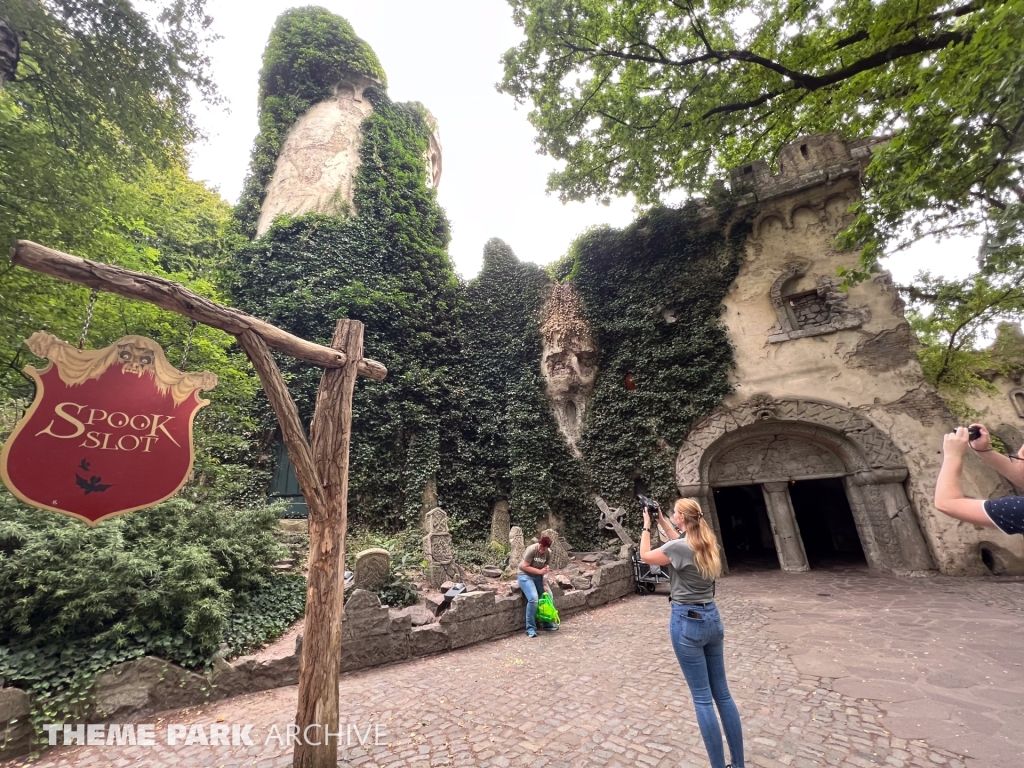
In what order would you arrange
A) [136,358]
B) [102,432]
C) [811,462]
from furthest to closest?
1. [811,462]
2. [136,358]
3. [102,432]

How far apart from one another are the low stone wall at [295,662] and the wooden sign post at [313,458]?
6.92 ft

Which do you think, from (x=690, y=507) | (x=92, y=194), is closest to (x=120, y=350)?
(x=690, y=507)

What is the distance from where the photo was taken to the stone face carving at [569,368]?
12.6 metres

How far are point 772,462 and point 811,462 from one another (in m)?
0.83

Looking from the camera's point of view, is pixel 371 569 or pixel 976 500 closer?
pixel 976 500

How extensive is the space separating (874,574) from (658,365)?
6.50 metres

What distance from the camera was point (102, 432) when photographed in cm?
232

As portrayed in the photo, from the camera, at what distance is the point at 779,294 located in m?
10.7

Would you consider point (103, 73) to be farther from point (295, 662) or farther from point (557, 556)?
point (557, 556)

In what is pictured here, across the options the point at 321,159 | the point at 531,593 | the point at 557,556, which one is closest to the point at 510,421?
the point at 557,556

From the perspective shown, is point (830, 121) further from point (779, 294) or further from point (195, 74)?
point (195, 74)

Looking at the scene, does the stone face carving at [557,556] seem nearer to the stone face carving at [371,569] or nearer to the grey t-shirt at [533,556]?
the grey t-shirt at [533,556]

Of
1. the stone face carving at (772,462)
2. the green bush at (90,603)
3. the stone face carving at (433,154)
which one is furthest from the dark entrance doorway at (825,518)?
the stone face carving at (433,154)

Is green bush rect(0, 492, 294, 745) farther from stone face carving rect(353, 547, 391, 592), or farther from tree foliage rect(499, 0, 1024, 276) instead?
tree foliage rect(499, 0, 1024, 276)
